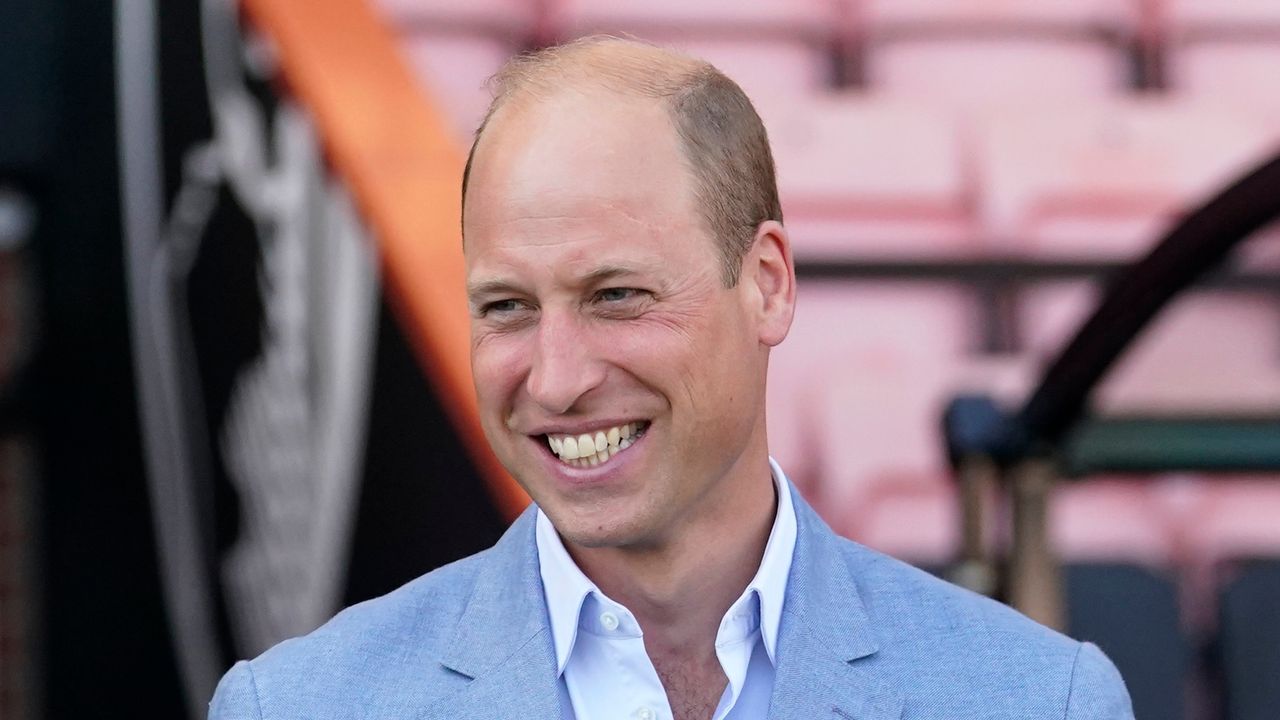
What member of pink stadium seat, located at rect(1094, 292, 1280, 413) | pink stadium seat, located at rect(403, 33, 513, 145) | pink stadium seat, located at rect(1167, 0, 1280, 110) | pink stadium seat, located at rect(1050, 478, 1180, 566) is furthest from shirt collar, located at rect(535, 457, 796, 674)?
pink stadium seat, located at rect(1167, 0, 1280, 110)

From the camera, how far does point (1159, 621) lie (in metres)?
2.80

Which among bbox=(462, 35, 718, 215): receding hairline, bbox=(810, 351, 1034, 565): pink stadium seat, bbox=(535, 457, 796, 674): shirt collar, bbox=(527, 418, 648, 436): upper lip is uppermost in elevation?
bbox=(462, 35, 718, 215): receding hairline

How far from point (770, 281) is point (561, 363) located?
0.77 ft

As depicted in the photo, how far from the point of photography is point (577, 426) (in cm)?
133

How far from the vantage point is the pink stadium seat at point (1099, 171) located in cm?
336

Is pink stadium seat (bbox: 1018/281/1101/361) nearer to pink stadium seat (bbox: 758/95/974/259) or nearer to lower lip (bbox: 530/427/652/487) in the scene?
pink stadium seat (bbox: 758/95/974/259)

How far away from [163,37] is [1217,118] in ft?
6.72

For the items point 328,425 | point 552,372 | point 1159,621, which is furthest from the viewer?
point 328,425

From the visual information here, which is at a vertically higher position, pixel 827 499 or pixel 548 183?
pixel 548 183

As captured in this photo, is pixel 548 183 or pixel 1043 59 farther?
pixel 1043 59

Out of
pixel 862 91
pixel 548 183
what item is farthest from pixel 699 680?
pixel 862 91

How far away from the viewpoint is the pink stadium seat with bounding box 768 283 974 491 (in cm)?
307

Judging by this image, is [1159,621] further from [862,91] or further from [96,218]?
[96,218]

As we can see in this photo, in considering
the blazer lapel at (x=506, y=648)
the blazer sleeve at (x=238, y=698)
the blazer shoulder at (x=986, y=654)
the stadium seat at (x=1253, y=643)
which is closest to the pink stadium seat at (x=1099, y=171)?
the stadium seat at (x=1253, y=643)
